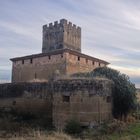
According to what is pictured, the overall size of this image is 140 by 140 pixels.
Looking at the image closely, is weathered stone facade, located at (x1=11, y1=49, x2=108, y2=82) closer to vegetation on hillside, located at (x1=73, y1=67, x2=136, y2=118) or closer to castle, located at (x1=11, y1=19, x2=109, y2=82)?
castle, located at (x1=11, y1=19, x2=109, y2=82)

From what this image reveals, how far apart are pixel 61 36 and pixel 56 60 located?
10.3 m

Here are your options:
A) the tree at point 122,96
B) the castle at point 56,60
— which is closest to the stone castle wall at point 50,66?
the castle at point 56,60

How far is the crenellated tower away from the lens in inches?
1702

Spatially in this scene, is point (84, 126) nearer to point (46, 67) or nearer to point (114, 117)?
point (114, 117)

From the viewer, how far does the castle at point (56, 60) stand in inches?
Answer: 1314

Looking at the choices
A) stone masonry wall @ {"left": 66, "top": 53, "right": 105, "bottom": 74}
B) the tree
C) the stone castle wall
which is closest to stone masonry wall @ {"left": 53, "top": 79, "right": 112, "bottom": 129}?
the tree

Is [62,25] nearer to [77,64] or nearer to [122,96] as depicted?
[77,64]

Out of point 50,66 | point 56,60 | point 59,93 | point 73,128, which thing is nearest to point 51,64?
point 50,66

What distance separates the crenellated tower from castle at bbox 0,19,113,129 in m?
7.92

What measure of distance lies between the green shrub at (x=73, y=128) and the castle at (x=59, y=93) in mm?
476

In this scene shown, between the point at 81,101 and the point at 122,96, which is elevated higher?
the point at 122,96

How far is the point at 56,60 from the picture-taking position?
3378 cm

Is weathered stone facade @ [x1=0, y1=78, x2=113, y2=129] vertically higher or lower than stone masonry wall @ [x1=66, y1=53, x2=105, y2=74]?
lower

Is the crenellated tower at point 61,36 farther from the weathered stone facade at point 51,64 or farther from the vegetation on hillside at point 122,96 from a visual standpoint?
the vegetation on hillside at point 122,96
